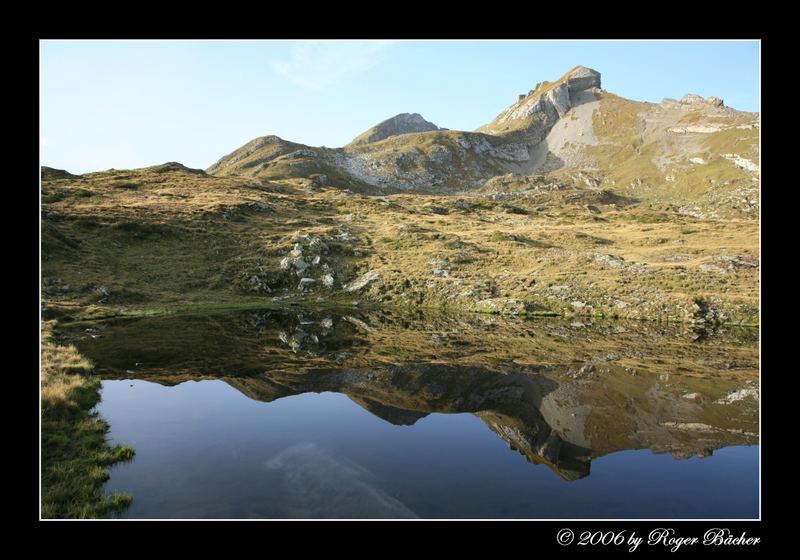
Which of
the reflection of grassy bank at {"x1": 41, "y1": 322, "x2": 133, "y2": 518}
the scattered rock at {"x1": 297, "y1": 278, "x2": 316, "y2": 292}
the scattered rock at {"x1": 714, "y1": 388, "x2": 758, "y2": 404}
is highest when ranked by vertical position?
the scattered rock at {"x1": 297, "y1": 278, "x2": 316, "y2": 292}

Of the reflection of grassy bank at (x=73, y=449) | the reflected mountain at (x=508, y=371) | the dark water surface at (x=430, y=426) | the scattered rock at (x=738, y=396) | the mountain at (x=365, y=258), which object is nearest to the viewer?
the reflection of grassy bank at (x=73, y=449)

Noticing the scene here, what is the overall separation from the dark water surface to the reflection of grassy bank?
0.65 meters

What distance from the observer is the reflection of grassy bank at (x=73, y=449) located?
1055 centimetres

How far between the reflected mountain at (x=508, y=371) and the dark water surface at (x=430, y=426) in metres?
0.13

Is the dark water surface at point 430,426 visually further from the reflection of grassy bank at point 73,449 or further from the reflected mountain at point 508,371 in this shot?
the reflection of grassy bank at point 73,449

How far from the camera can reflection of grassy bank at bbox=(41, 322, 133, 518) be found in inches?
416

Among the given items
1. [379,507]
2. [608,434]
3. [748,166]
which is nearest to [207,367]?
[379,507]

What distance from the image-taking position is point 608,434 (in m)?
16.2

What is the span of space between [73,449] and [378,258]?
56.5 meters

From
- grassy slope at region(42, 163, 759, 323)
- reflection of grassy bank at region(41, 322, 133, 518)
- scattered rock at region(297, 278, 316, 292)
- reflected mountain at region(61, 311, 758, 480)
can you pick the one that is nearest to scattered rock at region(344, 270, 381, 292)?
grassy slope at region(42, 163, 759, 323)

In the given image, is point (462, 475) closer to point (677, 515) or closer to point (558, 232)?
point (677, 515)

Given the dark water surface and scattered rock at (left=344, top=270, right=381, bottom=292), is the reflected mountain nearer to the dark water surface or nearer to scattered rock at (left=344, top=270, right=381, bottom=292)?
the dark water surface

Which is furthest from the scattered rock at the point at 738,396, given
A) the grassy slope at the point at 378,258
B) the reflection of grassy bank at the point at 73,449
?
the grassy slope at the point at 378,258
